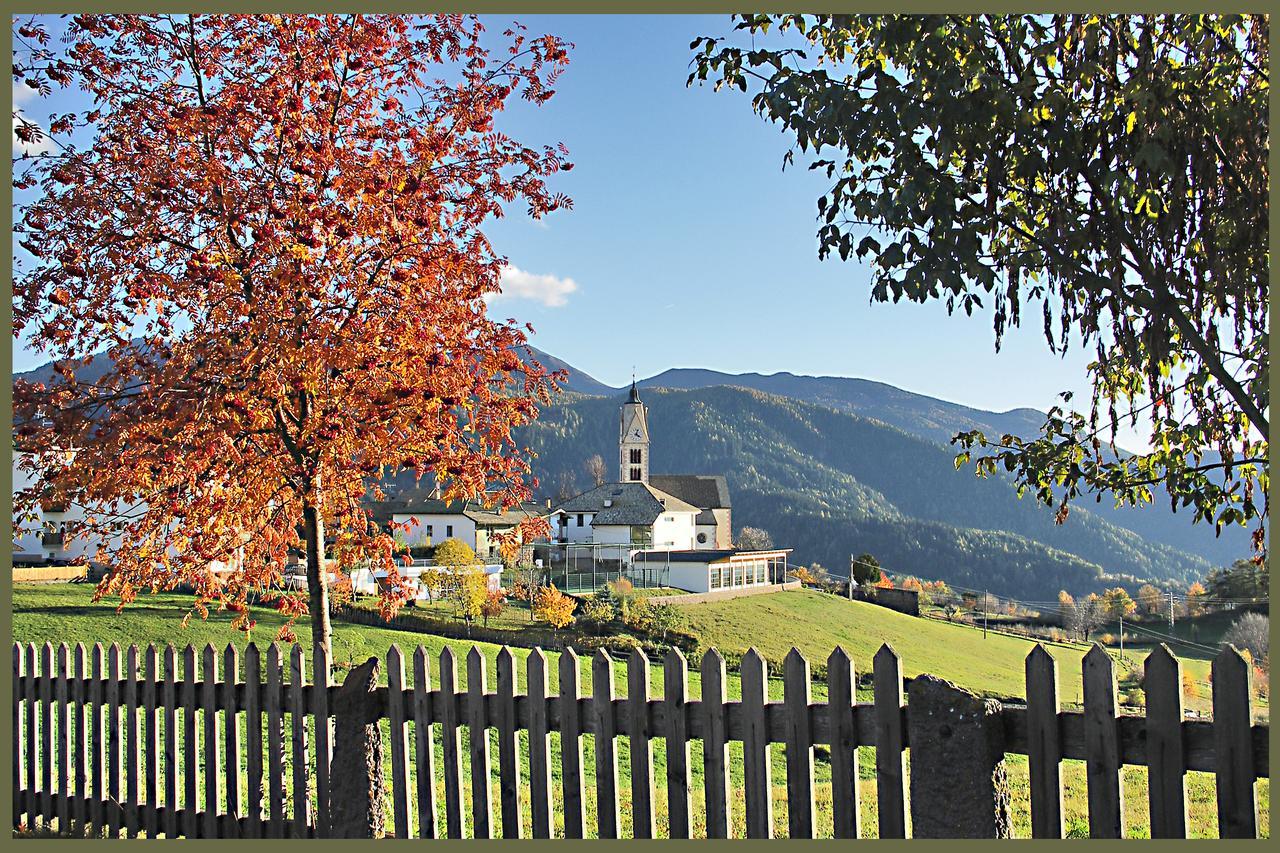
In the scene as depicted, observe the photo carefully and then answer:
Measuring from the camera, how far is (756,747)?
15.2 feet

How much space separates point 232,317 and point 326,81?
1.49m

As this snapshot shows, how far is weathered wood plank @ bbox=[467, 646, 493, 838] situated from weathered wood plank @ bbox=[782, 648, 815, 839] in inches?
66.5

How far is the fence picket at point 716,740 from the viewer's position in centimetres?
471

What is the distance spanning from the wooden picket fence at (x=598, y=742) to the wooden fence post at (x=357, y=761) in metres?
0.04

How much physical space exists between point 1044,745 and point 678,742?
1.65 metres

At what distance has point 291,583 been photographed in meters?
7.64

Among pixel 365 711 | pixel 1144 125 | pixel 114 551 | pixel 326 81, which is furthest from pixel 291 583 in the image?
pixel 1144 125

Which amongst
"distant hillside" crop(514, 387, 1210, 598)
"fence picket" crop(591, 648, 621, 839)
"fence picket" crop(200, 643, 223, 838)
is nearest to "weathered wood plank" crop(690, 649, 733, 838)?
"fence picket" crop(591, 648, 621, 839)

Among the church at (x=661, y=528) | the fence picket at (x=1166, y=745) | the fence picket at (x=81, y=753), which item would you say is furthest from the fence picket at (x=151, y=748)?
the church at (x=661, y=528)

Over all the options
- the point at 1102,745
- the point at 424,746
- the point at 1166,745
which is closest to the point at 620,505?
the point at 424,746

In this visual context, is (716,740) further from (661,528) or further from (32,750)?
(661,528)

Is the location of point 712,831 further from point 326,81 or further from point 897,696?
point 326,81

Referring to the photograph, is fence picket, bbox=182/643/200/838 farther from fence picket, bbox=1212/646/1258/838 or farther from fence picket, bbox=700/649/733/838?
fence picket, bbox=1212/646/1258/838

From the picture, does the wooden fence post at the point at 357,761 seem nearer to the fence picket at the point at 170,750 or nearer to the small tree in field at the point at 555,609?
the fence picket at the point at 170,750
